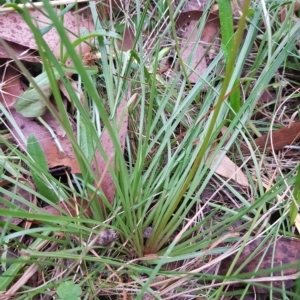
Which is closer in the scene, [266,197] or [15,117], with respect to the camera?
[266,197]

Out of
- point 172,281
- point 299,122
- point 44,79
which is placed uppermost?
point 44,79

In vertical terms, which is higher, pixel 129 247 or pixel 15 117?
pixel 15 117

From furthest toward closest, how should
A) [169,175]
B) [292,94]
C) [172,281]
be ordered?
[292,94], [169,175], [172,281]

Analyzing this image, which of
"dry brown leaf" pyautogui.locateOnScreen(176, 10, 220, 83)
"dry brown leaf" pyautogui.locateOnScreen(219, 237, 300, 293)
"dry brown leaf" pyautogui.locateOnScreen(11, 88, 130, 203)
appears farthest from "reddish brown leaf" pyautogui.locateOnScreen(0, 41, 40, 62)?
"dry brown leaf" pyautogui.locateOnScreen(219, 237, 300, 293)

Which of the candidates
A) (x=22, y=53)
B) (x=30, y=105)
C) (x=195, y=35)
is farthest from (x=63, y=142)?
(x=195, y=35)

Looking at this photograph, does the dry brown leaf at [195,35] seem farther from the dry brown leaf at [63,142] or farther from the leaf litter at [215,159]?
the dry brown leaf at [63,142]

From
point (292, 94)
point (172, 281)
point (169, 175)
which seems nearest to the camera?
point (172, 281)

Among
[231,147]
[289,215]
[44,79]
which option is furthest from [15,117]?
[289,215]

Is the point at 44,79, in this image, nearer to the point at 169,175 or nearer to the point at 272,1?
the point at 169,175
